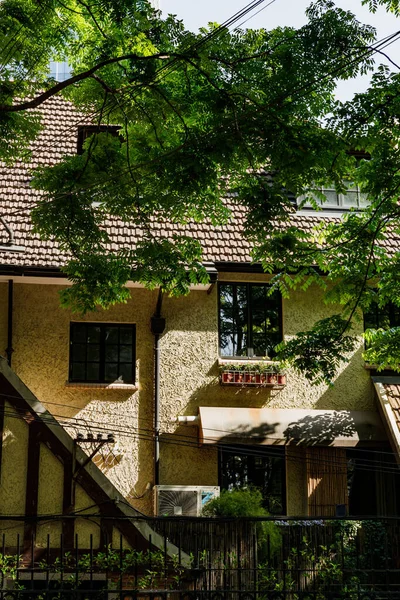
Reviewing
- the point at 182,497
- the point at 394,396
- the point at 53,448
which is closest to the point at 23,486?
the point at 53,448

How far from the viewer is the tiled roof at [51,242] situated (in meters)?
17.4

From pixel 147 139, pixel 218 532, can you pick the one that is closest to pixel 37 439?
pixel 218 532

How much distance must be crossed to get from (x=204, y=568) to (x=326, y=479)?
908 centimetres

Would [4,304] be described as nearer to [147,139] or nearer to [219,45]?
[147,139]

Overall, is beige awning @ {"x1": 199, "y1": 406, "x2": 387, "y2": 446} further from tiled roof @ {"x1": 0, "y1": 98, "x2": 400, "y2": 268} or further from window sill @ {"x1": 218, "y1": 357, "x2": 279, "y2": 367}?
tiled roof @ {"x1": 0, "y1": 98, "x2": 400, "y2": 268}

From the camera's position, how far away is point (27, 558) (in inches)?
480

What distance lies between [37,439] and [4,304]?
5461mm

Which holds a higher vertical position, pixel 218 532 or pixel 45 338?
pixel 45 338

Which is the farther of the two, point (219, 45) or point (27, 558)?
point (27, 558)

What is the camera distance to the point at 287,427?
18.0 meters

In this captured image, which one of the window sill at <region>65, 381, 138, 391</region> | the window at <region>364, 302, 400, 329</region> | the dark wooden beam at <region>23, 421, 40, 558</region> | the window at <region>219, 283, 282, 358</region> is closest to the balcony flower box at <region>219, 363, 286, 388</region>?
the window at <region>219, 283, 282, 358</region>

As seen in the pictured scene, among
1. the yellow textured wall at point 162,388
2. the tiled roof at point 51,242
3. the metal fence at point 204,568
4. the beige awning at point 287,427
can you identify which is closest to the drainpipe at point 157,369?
the yellow textured wall at point 162,388

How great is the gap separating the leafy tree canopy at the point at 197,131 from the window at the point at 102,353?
5964mm

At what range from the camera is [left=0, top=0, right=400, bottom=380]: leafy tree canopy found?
10555mm
